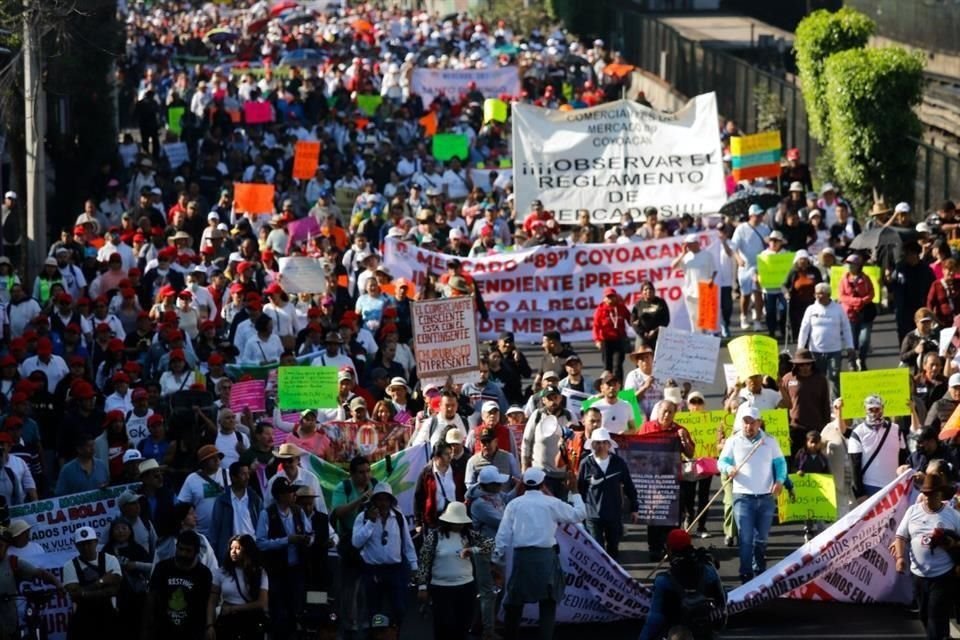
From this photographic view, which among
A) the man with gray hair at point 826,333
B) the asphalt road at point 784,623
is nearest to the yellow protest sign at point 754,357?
the asphalt road at point 784,623

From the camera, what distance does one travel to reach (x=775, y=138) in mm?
29750

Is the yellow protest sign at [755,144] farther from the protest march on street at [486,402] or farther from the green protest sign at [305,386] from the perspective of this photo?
the green protest sign at [305,386]

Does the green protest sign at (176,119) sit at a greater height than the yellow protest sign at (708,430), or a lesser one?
greater

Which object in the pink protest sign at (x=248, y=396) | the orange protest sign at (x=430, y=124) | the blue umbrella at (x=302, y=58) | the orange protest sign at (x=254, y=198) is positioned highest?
the blue umbrella at (x=302, y=58)

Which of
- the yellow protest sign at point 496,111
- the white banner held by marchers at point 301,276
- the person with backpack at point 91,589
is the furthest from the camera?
the yellow protest sign at point 496,111

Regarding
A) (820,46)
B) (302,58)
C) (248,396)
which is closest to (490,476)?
(248,396)

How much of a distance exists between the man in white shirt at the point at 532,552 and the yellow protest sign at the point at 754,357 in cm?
415

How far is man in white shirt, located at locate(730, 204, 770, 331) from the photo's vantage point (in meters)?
26.0

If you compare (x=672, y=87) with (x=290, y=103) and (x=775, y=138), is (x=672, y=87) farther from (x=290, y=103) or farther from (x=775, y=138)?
(x=775, y=138)

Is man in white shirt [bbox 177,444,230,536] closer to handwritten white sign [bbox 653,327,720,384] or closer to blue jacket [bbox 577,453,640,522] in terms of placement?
blue jacket [bbox 577,453,640,522]

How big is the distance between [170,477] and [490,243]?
9.84 metres

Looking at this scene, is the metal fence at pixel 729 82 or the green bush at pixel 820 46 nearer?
the metal fence at pixel 729 82

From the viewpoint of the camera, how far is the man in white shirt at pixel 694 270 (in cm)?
2427

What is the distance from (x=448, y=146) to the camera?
37.7 meters
